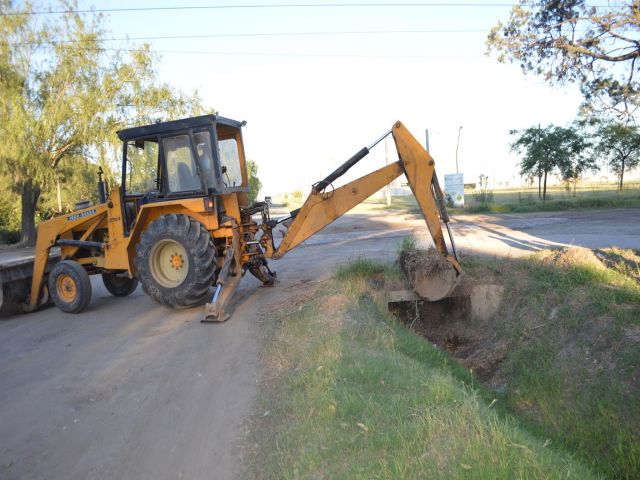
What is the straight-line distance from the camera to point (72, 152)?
1040 inches

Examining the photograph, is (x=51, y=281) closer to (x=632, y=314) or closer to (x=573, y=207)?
(x=632, y=314)

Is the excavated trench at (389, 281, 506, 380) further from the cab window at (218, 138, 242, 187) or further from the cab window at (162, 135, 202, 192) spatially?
the cab window at (162, 135, 202, 192)

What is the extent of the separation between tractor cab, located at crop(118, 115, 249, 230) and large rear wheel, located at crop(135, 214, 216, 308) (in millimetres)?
607

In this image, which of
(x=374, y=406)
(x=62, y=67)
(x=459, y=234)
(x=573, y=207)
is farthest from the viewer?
(x=573, y=207)

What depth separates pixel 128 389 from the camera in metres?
5.86

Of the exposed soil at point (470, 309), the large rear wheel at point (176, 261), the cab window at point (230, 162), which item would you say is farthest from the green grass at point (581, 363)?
the cab window at point (230, 162)

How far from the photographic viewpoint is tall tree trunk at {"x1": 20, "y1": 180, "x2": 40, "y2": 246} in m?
25.9

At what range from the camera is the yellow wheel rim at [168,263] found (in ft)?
29.6

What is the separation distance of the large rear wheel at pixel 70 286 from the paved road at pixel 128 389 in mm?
232

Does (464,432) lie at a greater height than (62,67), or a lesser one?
lesser

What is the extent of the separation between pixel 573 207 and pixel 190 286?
2575 cm

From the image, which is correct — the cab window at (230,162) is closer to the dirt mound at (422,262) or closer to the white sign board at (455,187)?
the dirt mound at (422,262)

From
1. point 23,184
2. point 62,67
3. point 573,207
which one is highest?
point 62,67

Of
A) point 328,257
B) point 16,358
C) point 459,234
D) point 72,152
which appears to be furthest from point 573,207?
point 16,358
